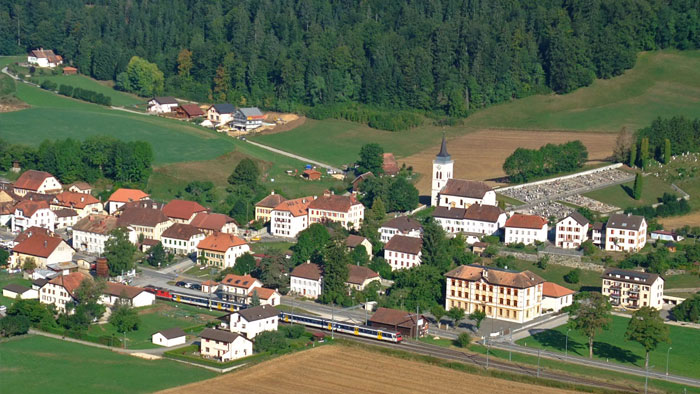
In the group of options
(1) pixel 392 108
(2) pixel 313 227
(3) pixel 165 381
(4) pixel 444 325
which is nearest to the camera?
(3) pixel 165 381

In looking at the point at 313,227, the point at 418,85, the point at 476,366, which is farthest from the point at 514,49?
the point at 476,366

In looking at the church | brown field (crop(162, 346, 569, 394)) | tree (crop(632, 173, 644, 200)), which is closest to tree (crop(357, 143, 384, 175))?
the church

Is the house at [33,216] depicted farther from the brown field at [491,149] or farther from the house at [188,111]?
the house at [188,111]

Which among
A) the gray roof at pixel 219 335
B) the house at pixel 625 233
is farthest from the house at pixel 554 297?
the gray roof at pixel 219 335

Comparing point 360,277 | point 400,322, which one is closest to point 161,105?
point 360,277

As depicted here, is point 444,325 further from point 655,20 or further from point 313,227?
point 655,20

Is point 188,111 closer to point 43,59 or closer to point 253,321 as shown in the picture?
point 43,59
